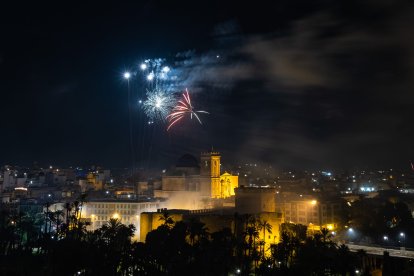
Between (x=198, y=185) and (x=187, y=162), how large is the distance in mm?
8446

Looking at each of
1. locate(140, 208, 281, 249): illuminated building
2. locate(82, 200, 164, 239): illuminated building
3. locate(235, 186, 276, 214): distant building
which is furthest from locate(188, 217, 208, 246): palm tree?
locate(82, 200, 164, 239): illuminated building

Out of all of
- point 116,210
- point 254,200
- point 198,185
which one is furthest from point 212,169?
point 254,200

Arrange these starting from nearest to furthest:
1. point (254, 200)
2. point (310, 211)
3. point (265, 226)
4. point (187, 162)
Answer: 1. point (265, 226)
2. point (254, 200)
3. point (310, 211)
4. point (187, 162)

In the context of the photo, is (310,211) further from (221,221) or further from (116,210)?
(116,210)

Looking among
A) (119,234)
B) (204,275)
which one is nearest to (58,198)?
(119,234)

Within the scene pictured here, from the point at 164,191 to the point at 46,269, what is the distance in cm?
4111

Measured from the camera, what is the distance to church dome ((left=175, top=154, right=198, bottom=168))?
299ft

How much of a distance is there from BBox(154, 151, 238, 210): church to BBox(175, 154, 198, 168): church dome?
141cm

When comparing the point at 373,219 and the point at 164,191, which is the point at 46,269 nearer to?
the point at 164,191

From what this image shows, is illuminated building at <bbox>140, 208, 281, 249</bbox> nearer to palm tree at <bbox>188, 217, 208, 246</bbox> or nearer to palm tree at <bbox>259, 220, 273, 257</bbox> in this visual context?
palm tree at <bbox>259, 220, 273, 257</bbox>

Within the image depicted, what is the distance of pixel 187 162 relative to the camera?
303 feet

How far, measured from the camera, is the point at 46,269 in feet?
156

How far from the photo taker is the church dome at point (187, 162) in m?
91.0

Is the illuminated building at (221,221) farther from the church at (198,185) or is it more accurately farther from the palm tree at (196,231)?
the church at (198,185)
